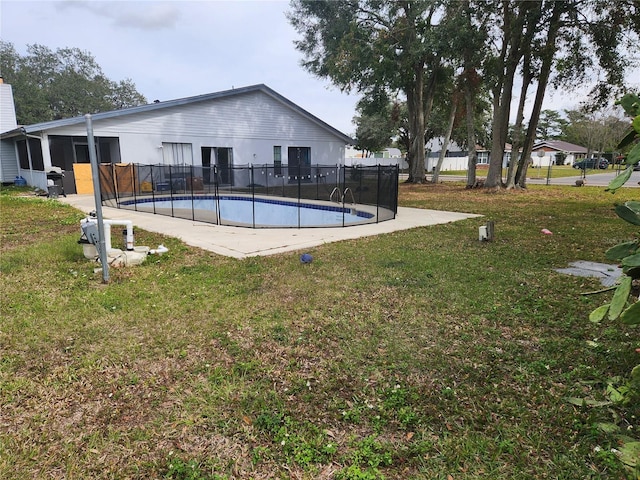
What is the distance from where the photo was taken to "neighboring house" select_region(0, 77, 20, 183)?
2050cm

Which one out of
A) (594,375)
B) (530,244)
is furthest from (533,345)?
(530,244)

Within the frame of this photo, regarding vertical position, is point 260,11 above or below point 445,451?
above

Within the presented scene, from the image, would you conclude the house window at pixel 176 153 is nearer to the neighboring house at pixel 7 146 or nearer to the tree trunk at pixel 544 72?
the neighboring house at pixel 7 146

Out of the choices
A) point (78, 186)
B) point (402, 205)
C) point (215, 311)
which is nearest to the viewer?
point (215, 311)

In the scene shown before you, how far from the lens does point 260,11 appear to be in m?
12.0

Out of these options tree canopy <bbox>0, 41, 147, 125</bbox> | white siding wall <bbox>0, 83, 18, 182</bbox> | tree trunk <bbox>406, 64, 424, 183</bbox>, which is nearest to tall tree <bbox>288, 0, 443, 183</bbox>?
tree trunk <bbox>406, 64, 424, 183</bbox>

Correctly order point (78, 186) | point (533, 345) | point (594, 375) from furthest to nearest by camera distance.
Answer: point (78, 186)
point (533, 345)
point (594, 375)

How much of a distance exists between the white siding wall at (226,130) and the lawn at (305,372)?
13.5 m

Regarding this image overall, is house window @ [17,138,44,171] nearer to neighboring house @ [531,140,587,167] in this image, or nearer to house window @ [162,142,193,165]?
house window @ [162,142,193,165]

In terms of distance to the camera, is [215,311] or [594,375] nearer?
[594,375]

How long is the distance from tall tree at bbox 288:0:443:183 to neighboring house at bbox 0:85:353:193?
3.45 m

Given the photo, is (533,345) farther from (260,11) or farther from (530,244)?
(260,11)

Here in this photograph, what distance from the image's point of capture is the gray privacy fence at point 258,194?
11.4 metres

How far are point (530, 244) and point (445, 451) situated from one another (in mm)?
6024
